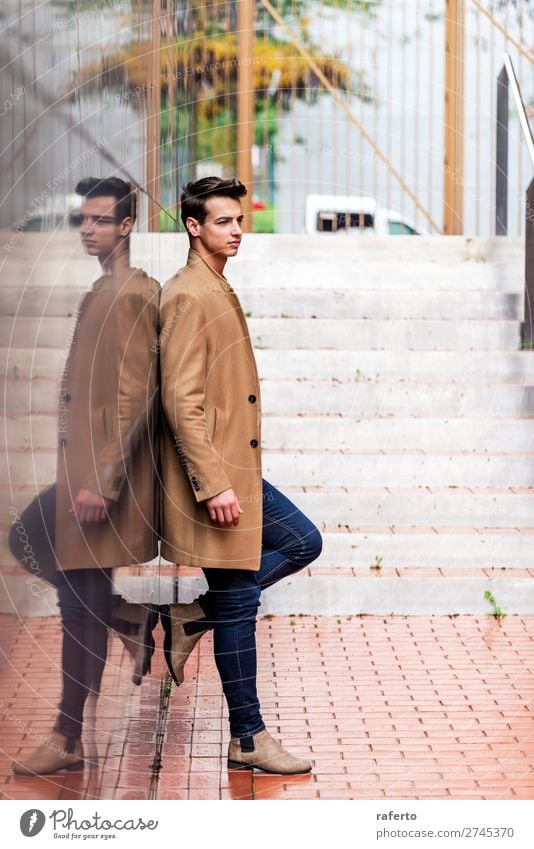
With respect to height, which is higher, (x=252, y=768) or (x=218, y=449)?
(x=218, y=449)

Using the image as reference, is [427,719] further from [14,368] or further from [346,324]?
[346,324]

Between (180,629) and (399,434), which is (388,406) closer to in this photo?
(399,434)

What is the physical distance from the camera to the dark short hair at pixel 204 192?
422cm

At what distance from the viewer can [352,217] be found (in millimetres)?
13508

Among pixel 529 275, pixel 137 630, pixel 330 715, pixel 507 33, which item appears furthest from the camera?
pixel 507 33

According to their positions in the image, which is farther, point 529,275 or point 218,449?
point 529,275

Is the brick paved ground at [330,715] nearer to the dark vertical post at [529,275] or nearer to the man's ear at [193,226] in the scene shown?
the man's ear at [193,226]

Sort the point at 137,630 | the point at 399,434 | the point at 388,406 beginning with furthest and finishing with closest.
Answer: the point at 388,406, the point at 399,434, the point at 137,630

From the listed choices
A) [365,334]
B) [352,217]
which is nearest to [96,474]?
[365,334]

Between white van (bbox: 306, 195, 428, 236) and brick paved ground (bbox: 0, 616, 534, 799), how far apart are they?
7.19 meters

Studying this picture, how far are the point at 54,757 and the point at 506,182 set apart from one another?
856 cm

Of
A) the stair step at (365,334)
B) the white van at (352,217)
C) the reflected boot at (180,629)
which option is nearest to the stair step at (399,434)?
the stair step at (365,334)

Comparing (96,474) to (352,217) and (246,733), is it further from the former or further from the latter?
(352,217)

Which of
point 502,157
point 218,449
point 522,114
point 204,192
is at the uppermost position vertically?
point 522,114
